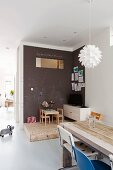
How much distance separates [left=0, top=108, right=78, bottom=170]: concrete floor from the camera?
266cm

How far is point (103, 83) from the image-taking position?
462cm

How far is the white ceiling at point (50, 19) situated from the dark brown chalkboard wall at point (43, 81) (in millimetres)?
675

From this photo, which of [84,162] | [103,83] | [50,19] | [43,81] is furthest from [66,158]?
[43,81]

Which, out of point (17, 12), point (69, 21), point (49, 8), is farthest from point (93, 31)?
point (17, 12)

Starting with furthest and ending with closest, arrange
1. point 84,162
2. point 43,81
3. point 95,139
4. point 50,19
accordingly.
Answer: point 43,81 < point 50,19 < point 95,139 < point 84,162

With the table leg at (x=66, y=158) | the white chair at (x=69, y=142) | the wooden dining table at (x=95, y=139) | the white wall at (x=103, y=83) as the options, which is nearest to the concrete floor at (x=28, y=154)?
the table leg at (x=66, y=158)

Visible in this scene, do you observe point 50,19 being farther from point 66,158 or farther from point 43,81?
point 66,158

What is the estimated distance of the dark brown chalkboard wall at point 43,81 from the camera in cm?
567

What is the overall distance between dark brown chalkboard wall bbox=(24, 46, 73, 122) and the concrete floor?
1.78m

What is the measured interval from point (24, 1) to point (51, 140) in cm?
322

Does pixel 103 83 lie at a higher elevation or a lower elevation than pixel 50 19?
lower

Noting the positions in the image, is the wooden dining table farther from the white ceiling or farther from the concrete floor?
the white ceiling

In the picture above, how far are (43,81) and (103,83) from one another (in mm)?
2332

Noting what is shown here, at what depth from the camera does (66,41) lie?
5617 mm
